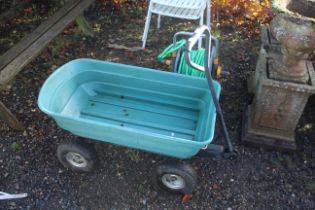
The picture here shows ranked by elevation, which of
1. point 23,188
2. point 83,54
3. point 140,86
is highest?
point 140,86

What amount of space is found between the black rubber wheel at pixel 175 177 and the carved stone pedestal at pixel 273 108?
74cm

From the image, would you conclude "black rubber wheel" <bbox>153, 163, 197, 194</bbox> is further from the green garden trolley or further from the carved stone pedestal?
the carved stone pedestal

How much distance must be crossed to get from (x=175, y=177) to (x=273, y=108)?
0.96m

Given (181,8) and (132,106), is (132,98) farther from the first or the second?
(181,8)

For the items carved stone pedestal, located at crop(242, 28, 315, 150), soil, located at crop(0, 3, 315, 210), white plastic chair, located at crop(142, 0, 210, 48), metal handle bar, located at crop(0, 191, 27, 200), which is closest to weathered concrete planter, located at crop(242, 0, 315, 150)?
carved stone pedestal, located at crop(242, 28, 315, 150)

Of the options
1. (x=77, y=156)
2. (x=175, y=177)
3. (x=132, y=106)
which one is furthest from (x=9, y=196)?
(x=175, y=177)

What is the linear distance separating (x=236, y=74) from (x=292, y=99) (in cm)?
102

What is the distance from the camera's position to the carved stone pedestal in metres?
2.28

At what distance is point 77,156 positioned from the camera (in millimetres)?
2336

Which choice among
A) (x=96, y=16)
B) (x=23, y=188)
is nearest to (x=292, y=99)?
(x=23, y=188)

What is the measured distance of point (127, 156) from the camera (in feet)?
8.43

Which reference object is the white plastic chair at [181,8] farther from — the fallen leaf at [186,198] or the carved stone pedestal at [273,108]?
the fallen leaf at [186,198]

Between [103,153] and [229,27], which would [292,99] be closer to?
[103,153]

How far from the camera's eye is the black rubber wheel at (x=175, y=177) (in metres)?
2.08
